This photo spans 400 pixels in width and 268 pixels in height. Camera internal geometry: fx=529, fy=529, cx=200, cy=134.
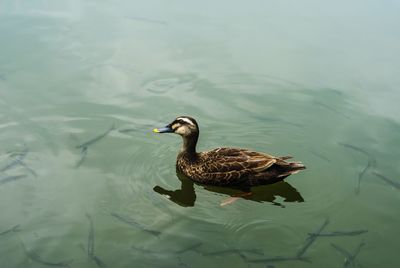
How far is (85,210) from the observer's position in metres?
5.80

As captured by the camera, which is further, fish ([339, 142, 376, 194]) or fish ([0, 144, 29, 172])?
fish ([339, 142, 376, 194])

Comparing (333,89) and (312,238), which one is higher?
(333,89)

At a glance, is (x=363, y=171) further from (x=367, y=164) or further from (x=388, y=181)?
(x=388, y=181)

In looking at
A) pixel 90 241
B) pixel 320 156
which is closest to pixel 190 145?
pixel 320 156

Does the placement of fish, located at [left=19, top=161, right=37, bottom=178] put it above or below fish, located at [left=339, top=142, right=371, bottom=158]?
below

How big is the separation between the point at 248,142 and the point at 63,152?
2488 mm

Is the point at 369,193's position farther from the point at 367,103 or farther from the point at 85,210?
the point at 85,210

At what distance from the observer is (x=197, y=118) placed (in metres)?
7.77

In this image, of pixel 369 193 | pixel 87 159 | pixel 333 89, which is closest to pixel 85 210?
pixel 87 159

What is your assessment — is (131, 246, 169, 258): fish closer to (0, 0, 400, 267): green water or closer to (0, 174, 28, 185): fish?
(0, 0, 400, 267): green water

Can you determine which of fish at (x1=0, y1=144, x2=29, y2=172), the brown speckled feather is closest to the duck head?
the brown speckled feather

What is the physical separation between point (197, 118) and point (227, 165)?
151cm

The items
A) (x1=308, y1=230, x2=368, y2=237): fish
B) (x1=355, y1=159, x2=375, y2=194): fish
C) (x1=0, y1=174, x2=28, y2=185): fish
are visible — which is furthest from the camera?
(x1=355, y1=159, x2=375, y2=194): fish

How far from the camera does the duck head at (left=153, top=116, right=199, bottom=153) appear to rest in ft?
22.1
